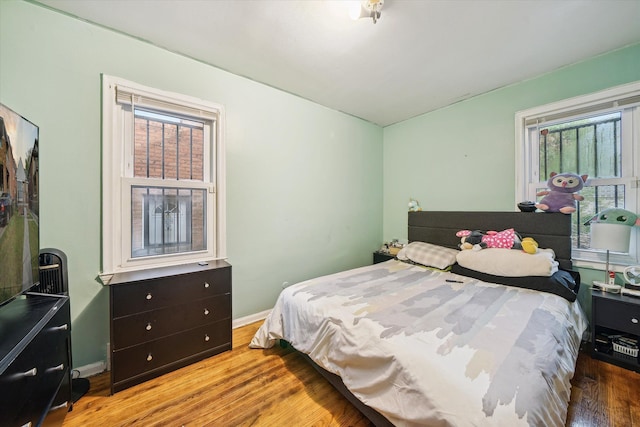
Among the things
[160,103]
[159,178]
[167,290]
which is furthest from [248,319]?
[160,103]

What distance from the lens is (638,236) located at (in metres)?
1.99

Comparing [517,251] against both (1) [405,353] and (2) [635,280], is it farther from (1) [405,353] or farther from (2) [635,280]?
(1) [405,353]

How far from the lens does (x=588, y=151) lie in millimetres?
2289

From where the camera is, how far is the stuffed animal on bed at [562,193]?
2.19 metres

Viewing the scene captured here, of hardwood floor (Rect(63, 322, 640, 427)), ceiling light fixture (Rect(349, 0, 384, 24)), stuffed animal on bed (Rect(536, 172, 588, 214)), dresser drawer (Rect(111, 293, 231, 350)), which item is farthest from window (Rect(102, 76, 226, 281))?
stuffed animal on bed (Rect(536, 172, 588, 214))

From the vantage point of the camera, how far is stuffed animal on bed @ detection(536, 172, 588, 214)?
2.19 m

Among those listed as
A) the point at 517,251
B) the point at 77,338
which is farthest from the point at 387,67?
the point at 77,338

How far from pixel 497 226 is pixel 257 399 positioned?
2.82 meters

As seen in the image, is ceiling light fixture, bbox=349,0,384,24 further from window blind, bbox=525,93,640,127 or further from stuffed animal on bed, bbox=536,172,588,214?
stuffed animal on bed, bbox=536,172,588,214

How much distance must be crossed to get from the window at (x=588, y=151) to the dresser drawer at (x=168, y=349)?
324 cm

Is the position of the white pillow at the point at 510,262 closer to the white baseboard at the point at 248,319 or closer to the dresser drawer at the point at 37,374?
the white baseboard at the point at 248,319

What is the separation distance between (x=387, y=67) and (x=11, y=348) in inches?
117

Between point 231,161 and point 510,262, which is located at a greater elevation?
point 231,161

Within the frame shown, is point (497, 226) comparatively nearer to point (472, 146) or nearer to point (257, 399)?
point (472, 146)
